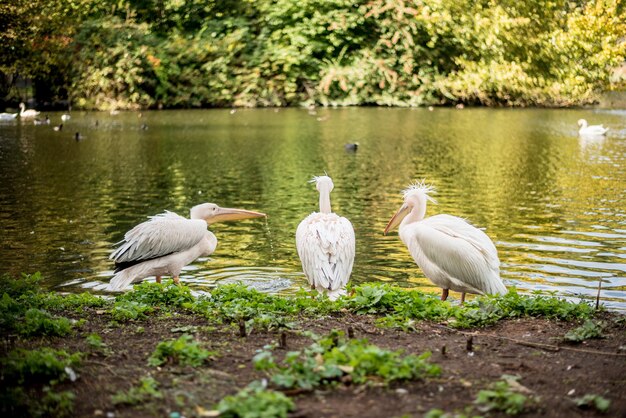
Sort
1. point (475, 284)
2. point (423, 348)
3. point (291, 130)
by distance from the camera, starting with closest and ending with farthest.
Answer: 1. point (423, 348)
2. point (475, 284)
3. point (291, 130)

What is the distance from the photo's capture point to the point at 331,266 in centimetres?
740

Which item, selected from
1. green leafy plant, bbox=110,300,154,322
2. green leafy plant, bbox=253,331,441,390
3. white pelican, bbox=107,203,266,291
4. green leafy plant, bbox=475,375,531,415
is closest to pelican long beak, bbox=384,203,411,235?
white pelican, bbox=107,203,266,291

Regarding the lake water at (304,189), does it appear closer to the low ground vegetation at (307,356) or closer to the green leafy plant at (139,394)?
the low ground vegetation at (307,356)

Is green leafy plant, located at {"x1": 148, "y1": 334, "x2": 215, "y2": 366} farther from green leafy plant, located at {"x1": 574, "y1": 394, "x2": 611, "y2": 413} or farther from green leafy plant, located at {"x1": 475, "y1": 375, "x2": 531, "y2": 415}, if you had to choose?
green leafy plant, located at {"x1": 574, "y1": 394, "x2": 611, "y2": 413}

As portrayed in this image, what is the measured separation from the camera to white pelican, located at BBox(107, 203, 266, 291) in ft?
25.8

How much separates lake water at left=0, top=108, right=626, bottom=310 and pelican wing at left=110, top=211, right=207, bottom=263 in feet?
3.21

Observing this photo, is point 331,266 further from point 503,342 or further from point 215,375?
point 215,375

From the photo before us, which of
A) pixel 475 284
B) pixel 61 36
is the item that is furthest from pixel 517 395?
pixel 61 36

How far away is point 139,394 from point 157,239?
3938mm

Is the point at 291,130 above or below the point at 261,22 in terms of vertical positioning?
below

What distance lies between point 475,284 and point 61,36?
2955cm

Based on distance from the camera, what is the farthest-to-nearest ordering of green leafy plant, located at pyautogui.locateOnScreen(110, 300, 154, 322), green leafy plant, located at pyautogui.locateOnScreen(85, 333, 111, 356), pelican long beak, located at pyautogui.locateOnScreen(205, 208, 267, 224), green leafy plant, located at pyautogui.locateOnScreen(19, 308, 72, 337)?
1. pelican long beak, located at pyautogui.locateOnScreen(205, 208, 267, 224)
2. green leafy plant, located at pyautogui.locateOnScreen(110, 300, 154, 322)
3. green leafy plant, located at pyautogui.locateOnScreen(19, 308, 72, 337)
4. green leafy plant, located at pyautogui.locateOnScreen(85, 333, 111, 356)

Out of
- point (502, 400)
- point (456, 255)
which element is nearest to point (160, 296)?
point (456, 255)

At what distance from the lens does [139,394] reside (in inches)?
160
